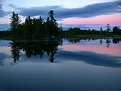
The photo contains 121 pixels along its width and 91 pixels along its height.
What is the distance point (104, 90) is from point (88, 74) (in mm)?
4928

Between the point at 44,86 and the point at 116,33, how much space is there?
512 ft

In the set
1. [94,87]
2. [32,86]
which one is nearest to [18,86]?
[32,86]

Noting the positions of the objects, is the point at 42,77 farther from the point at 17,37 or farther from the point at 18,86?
the point at 17,37

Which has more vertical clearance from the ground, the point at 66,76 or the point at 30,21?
the point at 30,21

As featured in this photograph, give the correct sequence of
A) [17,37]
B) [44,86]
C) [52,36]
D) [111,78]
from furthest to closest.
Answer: [17,37]
[52,36]
[111,78]
[44,86]

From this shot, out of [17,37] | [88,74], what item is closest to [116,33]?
[17,37]

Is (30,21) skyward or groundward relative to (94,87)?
skyward

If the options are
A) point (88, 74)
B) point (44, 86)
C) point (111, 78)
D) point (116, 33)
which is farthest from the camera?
point (116, 33)

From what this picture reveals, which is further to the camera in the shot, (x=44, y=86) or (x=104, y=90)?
(x=44, y=86)

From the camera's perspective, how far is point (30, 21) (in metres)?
90.5

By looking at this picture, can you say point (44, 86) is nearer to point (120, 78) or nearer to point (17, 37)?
point (120, 78)

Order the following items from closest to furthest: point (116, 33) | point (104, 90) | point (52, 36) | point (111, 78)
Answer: point (104, 90) → point (111, 78) → point (52, 36) → point (116, 33)

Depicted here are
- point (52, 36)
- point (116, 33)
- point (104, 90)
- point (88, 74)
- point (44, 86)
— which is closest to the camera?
point (104, 90)

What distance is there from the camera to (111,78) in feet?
54.3
